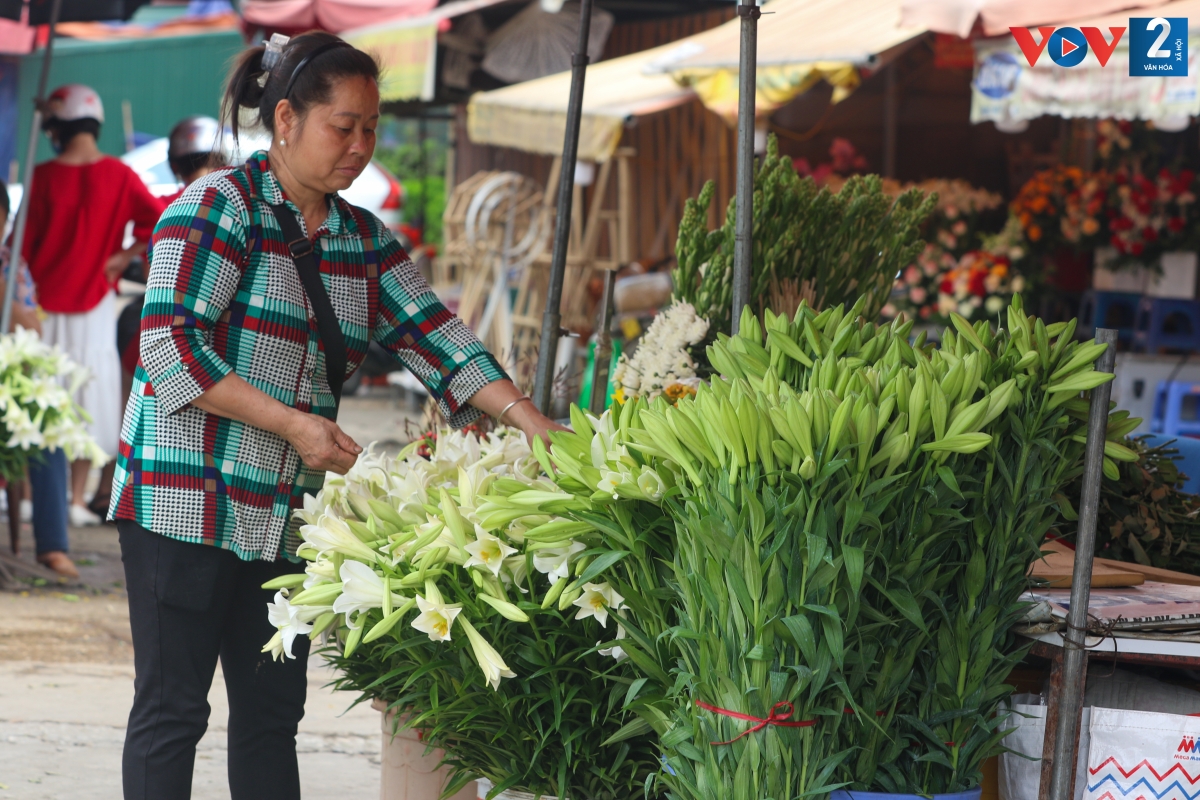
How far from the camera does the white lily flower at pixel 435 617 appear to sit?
1.72 meters

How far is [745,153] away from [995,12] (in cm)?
190

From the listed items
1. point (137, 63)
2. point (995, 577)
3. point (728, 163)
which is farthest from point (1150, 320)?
point (137, 63)

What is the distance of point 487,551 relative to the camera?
175 cm

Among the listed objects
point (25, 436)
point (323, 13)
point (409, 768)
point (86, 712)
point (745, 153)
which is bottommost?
point (86, 712)

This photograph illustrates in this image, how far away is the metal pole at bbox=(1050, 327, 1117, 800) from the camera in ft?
5.36

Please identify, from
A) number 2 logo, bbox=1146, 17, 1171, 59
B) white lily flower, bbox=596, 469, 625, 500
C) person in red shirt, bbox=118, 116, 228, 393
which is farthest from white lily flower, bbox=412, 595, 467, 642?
person in red shirt, bbox=118, 116, 228, 393

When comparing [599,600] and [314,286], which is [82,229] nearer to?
[314,286]

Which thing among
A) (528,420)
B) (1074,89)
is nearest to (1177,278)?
(1074,89)

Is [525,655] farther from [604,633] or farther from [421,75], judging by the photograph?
[421,75]

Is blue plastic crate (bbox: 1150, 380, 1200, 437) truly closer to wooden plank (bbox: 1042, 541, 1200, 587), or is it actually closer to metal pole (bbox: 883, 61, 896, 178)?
metal pole (bbox: 883, 61, 896, 178)

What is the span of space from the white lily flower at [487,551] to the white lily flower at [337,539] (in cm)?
16

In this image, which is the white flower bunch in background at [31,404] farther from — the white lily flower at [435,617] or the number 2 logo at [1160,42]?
the number 2 logo at [1160,42]

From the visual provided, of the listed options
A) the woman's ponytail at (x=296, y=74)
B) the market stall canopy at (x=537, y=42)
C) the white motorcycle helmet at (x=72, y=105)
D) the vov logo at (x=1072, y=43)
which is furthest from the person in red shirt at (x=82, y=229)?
the vov logo at (x=1072, y=43)

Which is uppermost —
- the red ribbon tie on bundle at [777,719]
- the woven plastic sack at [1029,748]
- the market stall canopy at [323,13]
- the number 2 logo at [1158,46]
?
the market stall canopy at [323,13]
